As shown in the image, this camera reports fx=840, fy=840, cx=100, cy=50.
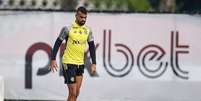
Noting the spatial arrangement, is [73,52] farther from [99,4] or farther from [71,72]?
[99,4]

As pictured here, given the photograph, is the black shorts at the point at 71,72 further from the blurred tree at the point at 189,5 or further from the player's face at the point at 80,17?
the blurred tree at the point at 189,5

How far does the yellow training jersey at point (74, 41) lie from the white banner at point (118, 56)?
221 cm

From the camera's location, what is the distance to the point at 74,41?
1231cm

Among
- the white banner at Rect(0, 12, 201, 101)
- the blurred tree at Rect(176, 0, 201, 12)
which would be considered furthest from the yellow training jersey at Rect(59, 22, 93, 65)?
the blurred tree at Rect(176, 0, 201, 12)

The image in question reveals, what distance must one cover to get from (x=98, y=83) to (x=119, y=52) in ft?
2.14

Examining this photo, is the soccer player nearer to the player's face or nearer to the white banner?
the player's face

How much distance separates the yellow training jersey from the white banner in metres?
2.21

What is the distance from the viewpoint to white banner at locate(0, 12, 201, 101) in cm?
1455

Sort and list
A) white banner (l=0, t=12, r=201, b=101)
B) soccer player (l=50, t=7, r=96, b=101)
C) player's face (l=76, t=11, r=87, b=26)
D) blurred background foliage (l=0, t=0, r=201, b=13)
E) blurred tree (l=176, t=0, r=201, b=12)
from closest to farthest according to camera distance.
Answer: player's face (l=76, t=11, r=87, b=26), soccer player (l=50, t=7, r=96, b=101), white banner (l=0, t=12, r=201, b=101), blurred tree (l=176, t=0, r=201, b=12), blurred background foliage (l=0, t=0, r=201, b=13)

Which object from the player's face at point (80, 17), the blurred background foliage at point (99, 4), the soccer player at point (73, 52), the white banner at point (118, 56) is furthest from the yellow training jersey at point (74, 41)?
the blurred background foliage at point (99, 4)

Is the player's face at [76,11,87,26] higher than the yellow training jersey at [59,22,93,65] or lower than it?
higher

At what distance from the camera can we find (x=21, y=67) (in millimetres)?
14688

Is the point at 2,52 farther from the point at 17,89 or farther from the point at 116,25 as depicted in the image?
the point at 116,25

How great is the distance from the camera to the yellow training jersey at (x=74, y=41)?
1228 centimetres
